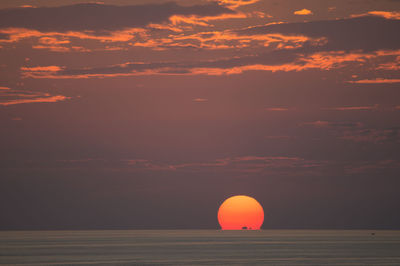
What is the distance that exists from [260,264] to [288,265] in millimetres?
4315

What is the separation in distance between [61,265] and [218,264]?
920 inches

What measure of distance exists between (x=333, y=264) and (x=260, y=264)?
11.1m

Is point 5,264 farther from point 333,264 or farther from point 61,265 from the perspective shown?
point 333,264

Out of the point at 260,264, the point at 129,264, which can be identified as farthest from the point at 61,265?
the point at 260,264

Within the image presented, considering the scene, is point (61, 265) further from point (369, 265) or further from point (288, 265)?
point (369, 265)

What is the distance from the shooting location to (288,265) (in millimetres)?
96250

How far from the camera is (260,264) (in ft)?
314

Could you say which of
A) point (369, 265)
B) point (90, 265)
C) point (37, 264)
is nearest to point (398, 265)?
point (369, 265)

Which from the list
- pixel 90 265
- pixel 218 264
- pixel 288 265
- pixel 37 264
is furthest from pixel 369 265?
pixel 37 264

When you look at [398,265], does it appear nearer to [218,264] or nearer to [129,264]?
[218,264]

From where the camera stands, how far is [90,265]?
3745 inches

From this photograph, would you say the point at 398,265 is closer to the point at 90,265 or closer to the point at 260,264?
the point at 260,264

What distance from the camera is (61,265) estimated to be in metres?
95.9

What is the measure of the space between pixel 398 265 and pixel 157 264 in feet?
116
